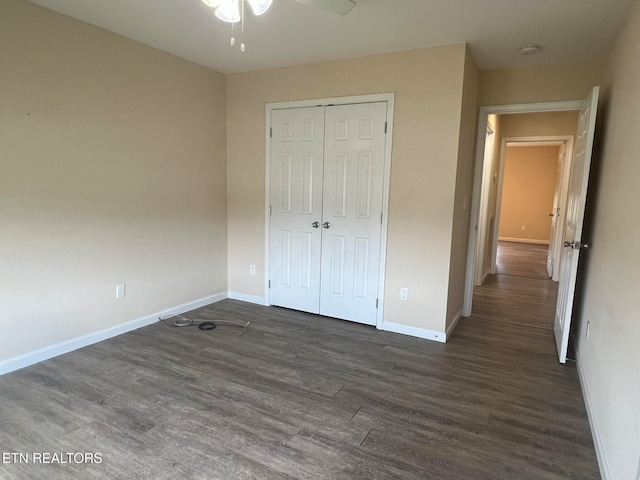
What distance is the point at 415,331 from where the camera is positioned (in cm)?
346

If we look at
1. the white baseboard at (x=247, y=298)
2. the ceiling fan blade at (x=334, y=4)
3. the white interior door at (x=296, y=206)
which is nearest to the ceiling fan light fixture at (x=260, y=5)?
the ceiling fan blade at (x=334, y=4)

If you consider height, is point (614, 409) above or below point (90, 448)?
above

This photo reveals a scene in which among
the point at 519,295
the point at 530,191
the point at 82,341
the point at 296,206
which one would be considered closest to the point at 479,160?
the point at 296,206

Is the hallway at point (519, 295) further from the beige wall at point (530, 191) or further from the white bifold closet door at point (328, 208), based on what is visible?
the beige wall at point (530, 191)

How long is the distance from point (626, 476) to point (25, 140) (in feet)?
12.0

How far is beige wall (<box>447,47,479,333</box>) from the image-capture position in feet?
10.6

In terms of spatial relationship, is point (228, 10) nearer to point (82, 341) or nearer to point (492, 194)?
point (82, 341)

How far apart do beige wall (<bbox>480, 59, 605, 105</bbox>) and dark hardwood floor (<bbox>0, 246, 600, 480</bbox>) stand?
219cm

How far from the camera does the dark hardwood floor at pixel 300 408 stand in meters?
1.84

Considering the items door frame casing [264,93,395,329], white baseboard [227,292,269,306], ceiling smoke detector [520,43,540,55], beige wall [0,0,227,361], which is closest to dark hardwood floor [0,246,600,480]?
beige wall [0,0,227,361]

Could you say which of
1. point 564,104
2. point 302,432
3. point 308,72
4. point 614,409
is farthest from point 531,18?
point 302,432

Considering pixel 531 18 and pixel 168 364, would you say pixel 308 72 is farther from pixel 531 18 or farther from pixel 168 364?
pixel 168 364

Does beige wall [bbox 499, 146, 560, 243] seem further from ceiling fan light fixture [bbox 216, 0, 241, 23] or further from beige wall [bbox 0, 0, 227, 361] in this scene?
ceiling fan light fixture [bbox 216, 0, 241, 23]

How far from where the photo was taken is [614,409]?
1764mm
